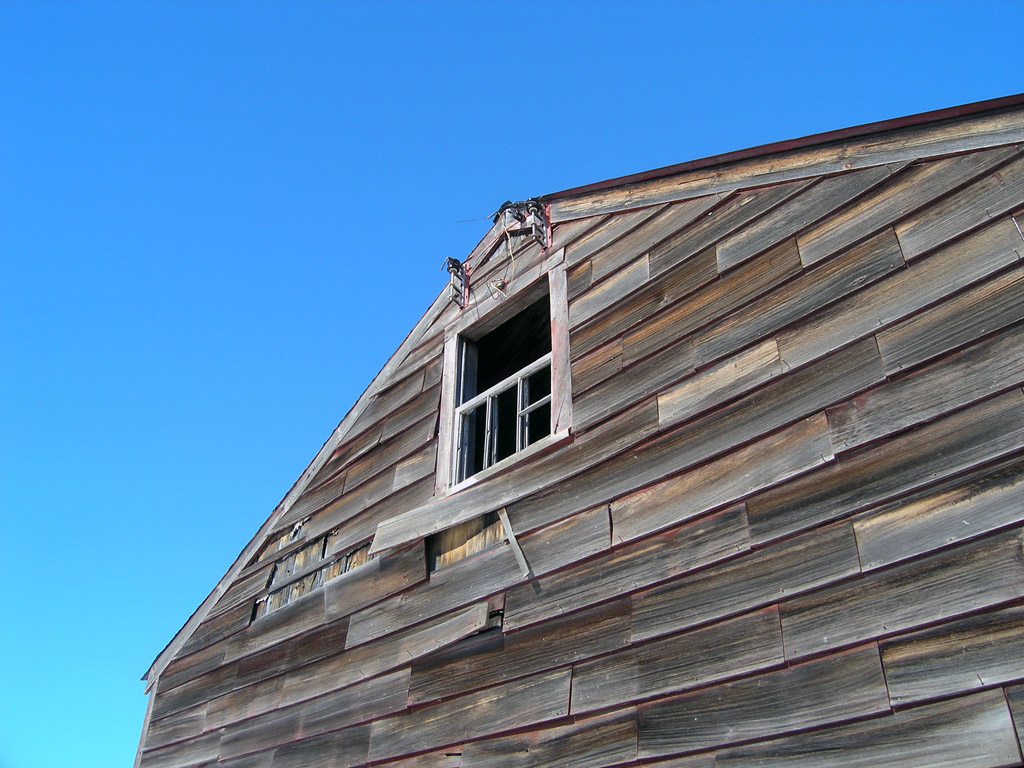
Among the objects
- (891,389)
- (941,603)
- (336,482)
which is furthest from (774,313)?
(336,482)

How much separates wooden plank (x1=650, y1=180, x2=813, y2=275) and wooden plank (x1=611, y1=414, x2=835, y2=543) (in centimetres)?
122

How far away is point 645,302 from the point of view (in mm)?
4746

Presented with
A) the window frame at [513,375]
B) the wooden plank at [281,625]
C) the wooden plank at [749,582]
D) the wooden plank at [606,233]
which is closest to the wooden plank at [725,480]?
the wooden plank at [749,582]

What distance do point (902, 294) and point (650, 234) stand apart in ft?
5.76

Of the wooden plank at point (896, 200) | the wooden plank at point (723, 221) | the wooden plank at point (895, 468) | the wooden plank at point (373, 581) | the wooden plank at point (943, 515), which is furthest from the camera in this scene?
the wooden plank at point (373, 581)

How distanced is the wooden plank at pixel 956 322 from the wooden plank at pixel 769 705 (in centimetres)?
113

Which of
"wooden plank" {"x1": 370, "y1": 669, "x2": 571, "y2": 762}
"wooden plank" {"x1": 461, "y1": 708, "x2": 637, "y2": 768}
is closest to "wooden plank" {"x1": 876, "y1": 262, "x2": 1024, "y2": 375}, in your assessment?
"wooden plank" {"x1": 461, "y1": 708, "x2": 637, "y2": 768}

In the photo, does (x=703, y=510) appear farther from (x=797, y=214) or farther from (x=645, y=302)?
(x=797, y=214)

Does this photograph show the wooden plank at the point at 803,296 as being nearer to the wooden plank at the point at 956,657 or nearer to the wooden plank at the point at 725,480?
the wooden plank at the point at 725,480

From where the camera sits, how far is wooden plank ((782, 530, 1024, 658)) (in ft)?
9.14

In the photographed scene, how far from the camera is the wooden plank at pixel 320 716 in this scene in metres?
4.48

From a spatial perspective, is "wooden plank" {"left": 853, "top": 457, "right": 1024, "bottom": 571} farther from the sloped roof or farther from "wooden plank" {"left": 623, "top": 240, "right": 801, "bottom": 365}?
the sloped roof

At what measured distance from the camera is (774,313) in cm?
399

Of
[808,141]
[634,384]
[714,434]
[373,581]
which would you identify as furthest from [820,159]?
[373,581]
